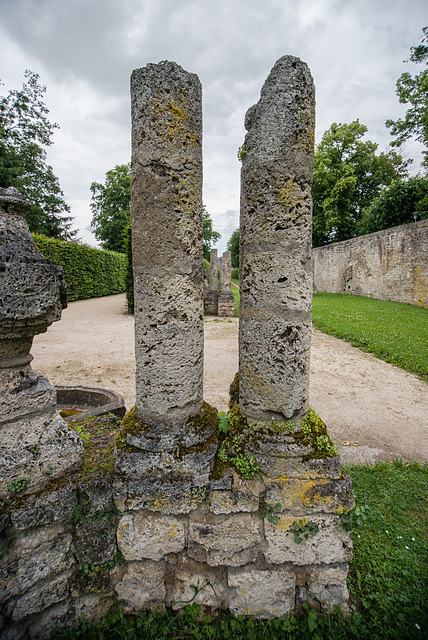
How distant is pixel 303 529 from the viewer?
205cm

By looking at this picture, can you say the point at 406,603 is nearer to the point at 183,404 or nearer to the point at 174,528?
the point at 174,528

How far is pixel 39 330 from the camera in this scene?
2004 mm

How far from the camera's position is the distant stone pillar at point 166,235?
6.66 feet

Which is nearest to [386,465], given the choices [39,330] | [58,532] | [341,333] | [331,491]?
[331,491]

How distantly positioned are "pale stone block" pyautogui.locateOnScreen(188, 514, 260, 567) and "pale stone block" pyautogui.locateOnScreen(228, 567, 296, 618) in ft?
0.37

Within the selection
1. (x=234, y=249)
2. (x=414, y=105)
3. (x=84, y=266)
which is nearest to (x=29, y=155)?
(x=84, y=266)

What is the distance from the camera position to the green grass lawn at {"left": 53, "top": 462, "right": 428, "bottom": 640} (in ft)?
6.52

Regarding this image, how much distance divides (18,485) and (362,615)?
2480mm

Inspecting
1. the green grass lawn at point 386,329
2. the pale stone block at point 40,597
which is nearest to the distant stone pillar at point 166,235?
the pale stone block at point 40,597

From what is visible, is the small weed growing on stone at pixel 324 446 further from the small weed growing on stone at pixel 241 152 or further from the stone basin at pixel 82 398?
the stone basin at pixel 82 398

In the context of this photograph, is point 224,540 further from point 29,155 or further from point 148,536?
point 29,155

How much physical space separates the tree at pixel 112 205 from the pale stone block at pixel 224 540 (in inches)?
1392

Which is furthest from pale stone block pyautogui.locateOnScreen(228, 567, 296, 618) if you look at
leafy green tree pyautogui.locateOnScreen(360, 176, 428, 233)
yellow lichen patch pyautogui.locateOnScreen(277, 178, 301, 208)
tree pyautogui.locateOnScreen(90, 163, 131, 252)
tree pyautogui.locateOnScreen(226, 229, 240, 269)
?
tree pyautogui.locateOnScreen(226, 229, 240, 269)

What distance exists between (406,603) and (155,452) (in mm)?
2082
